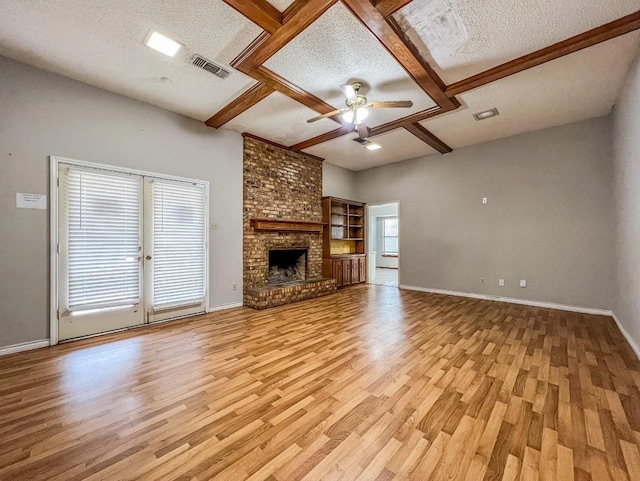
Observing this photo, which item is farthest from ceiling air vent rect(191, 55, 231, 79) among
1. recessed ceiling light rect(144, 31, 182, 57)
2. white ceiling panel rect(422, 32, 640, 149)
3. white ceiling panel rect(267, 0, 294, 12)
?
white ceiling panel rect(422, 32, 640, 149)

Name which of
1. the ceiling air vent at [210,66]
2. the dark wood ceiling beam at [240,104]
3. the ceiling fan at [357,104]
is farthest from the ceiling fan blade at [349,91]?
the ceiling air vent at [210,66]

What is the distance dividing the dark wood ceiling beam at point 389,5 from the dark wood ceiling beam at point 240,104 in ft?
5.29

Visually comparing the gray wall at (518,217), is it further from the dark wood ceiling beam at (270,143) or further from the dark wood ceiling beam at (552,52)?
the dark wood ceiling beam at (552,52)

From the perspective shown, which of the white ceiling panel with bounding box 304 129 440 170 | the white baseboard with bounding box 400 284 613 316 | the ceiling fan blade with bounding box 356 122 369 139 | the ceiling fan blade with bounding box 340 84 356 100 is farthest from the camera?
the white ceiling panel with bounding box 304 129 440 170

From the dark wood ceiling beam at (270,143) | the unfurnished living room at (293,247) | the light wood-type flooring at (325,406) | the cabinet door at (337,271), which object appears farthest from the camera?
the cabinet door at (337,271)

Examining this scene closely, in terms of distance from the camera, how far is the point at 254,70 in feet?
Result: 9.85

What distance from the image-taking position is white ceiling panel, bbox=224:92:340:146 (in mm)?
3918

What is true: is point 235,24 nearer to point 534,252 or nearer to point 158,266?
point 158,266

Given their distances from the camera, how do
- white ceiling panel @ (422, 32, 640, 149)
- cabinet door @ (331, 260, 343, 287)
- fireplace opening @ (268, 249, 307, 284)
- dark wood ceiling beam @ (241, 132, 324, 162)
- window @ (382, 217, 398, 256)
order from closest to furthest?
white ceiling panel @ (422, 32, 640, 149) → dark wood ceiling beam @ (241, 132, 324, 162) → fireplace opening @ (268, 249, 307, 284) → cabinet door @ (331, 260, 343, 287) → window @ (382, 217, 398, 256)

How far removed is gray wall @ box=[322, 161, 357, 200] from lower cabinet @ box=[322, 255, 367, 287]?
1776 mm

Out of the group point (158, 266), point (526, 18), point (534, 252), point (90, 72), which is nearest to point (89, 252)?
point (158, 266)

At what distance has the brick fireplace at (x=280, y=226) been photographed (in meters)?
5.07

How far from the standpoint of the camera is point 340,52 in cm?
279

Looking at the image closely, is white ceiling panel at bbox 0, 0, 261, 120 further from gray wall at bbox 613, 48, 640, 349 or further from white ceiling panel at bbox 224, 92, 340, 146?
gray wall at bbox 613, 48, 640, 349
